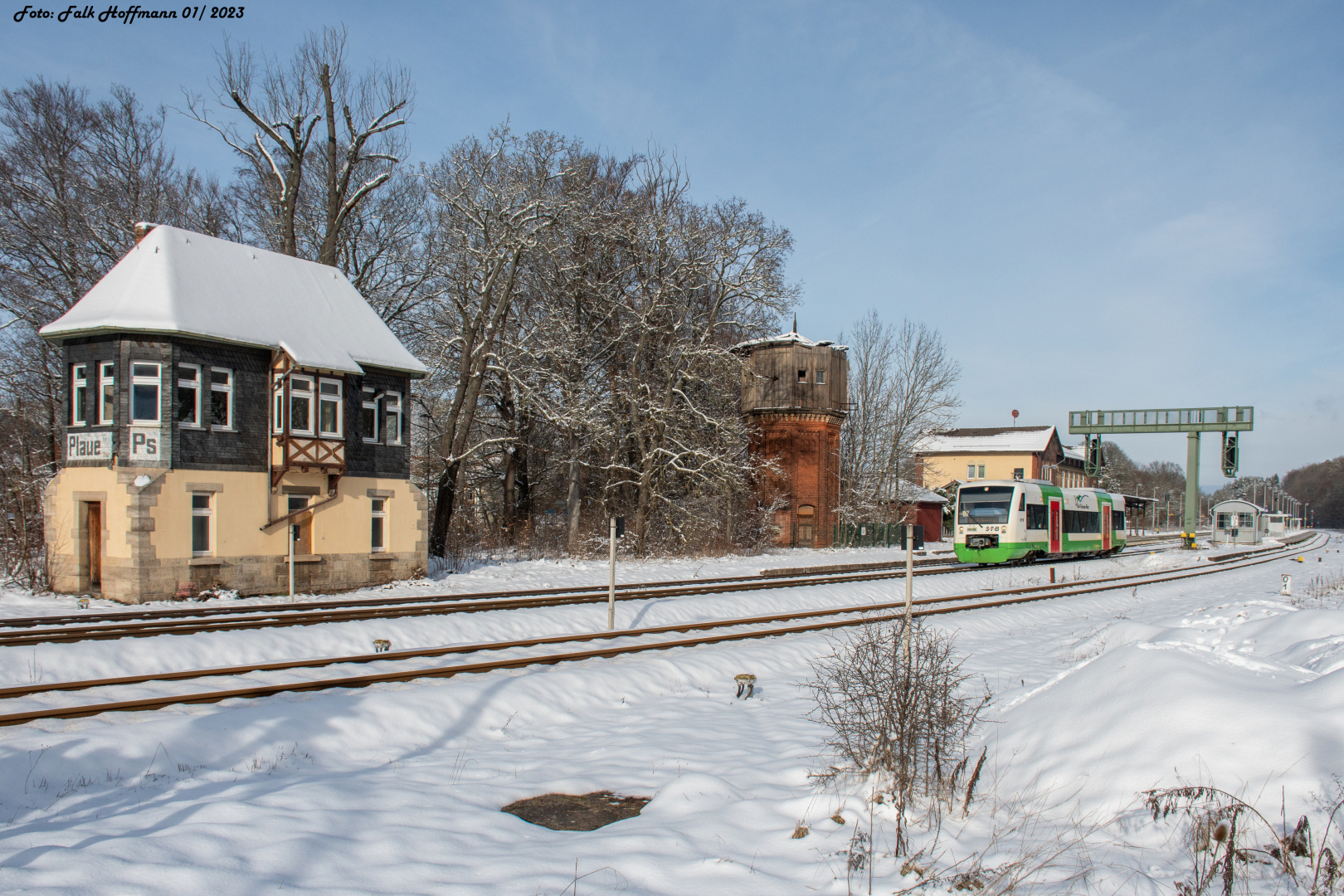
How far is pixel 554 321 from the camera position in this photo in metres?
31.1

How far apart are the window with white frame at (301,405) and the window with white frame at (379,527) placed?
3011 millimetres

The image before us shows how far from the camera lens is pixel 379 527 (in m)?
23.0

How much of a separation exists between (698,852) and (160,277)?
65.0 ft

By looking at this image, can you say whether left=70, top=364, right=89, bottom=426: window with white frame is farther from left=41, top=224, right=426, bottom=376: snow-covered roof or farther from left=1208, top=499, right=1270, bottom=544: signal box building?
left=1208, top=499, right=1270, bottom=544: signal box building

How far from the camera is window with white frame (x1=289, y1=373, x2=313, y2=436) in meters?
20.8

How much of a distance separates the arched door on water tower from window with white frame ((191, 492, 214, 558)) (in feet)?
91.4

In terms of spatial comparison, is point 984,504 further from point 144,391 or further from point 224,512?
point 144,391

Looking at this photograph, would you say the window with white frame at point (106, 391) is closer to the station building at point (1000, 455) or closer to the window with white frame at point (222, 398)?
the window with white frame at point (222, 398)

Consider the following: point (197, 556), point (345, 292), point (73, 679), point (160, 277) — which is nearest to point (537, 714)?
point (73, 679)

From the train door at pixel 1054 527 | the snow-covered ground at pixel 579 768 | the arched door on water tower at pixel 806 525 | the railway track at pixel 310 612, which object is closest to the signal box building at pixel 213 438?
the railway track at pixel 310 612

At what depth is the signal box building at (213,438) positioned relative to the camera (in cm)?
1859

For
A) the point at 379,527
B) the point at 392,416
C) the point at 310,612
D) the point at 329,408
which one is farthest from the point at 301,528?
the point at 310,612

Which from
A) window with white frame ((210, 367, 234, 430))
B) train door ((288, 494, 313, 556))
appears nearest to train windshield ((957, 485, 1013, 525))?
train door ((288, 494, 313, 556))

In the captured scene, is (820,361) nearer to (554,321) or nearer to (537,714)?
(554,321)
